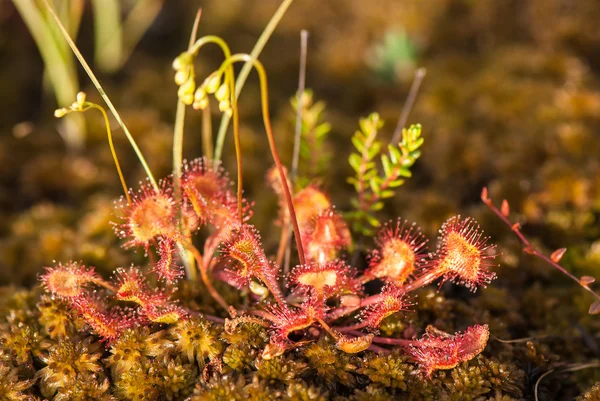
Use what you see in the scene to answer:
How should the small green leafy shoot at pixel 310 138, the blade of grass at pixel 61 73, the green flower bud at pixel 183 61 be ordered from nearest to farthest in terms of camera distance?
the green flower bud at pixel 183 61 → the small green leafy shoot at pixel 310 138 → the blade of grass at pixel 61 73

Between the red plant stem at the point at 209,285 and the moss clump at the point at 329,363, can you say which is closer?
the moss clump at the point at 329,363

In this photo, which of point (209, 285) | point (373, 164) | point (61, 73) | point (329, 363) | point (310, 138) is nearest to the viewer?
point (329, 363)

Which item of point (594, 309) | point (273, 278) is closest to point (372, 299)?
point (273, 278)

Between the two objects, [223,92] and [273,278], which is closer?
[223,92]

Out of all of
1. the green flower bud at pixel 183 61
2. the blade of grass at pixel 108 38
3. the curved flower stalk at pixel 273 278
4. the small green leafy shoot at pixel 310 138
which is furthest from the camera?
the blade of grass at pixel 108 38

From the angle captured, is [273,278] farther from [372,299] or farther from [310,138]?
[310,138]

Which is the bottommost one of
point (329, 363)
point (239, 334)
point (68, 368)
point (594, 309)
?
point (594, 309)

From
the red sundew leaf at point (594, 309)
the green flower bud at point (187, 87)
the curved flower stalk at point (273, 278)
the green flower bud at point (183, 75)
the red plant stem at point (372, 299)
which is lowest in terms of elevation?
the red sundew leaf at point (594, 309)

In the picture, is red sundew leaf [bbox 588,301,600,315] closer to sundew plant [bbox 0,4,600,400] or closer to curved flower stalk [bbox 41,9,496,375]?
sundew plant [bbox 0,4,600,400]

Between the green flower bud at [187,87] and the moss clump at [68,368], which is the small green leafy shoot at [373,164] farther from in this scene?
the moss clump at [68,368]

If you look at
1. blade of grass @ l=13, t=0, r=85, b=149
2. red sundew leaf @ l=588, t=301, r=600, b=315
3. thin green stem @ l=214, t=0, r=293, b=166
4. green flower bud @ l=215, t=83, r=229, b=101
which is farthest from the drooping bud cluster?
blade of grass @ l=13, t=0, r=85, b=149

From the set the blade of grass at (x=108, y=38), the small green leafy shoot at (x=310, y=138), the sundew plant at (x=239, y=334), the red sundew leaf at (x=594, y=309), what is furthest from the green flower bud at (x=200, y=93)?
the blade of grass at (x=108, y=38)

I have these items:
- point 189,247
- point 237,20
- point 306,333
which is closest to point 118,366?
point 189,247
